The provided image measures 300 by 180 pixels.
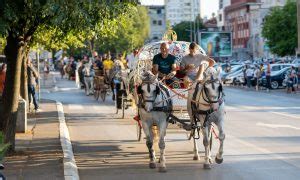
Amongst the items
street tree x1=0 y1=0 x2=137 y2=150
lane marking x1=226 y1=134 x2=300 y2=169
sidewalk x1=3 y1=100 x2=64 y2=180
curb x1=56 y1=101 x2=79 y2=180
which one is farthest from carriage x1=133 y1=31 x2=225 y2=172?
sidewalk x1=3 y1=100 x2=64 y2=180

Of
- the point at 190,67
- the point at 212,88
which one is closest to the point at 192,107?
the point at 212,88

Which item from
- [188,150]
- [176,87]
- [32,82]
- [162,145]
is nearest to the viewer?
[162,145]

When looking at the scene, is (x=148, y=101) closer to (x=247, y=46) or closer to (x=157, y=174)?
(x=157, y=174)

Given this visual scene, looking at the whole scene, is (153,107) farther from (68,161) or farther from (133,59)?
(133,59)

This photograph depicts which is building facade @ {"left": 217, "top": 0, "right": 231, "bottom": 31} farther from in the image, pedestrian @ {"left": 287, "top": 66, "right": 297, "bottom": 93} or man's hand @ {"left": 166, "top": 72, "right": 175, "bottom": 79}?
man's hand @ {"left": 166, "top": 72, "right": 175, "bottom": 79}

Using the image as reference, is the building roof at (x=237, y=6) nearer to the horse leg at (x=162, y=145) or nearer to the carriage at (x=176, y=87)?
the carriage at (x=176, y=87)

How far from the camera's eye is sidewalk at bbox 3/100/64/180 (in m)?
12.0

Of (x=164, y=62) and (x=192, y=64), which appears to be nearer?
(x=192, y=64)

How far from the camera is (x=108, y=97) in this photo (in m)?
37.9

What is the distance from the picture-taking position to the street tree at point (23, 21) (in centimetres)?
1216

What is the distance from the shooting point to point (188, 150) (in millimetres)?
15305

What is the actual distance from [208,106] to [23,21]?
14.1 ft

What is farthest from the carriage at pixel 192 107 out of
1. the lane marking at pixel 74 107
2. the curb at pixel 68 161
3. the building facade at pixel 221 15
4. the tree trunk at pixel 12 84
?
the building facade at pixel 221 15

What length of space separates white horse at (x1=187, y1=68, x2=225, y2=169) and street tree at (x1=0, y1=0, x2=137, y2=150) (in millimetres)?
2273
